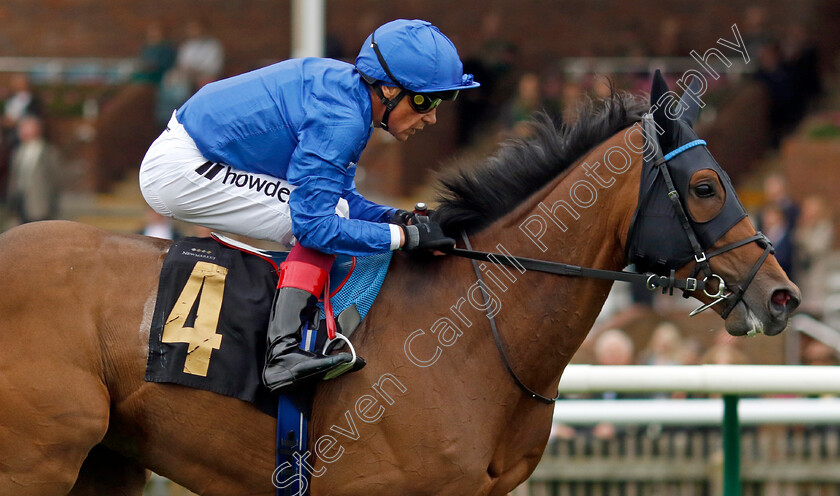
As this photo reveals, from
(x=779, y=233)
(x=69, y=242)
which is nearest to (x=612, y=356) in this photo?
(x=779, y=233)

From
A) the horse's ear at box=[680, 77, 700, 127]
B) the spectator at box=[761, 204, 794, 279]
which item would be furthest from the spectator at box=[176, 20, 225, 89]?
the horse's ear at box=[680, 77, 700, 127]

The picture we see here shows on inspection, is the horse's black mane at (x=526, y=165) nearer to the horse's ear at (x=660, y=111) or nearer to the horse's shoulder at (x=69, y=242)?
the horse's ear at (x=660, y=111)

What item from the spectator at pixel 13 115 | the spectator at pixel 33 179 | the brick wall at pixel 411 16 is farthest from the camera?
the brick wall at pixel 411 16

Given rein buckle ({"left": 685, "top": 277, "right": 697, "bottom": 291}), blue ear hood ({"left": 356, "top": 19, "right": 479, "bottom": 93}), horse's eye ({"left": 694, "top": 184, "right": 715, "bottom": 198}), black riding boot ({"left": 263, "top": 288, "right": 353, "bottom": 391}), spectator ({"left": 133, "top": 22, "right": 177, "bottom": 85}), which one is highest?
spectator ({"left": 133, "top": 22, "right": 177, "bottom": 85})

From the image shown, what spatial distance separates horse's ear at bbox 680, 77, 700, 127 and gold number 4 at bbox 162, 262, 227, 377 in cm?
168

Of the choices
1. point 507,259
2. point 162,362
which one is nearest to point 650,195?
point 507,259

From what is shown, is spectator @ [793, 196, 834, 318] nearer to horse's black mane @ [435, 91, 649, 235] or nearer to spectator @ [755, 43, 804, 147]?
spectator @ [755, 43, 804, 147]

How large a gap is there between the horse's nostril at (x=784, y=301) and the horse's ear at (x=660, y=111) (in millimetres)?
612

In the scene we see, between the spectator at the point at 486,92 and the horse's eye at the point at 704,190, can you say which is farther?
the spectator at the point at 486,92

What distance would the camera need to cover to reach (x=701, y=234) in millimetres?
3207

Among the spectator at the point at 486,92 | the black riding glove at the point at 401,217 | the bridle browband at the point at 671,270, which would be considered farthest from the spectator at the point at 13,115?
the bridle browband at the point at 671,270

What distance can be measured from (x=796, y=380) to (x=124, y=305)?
2.56m

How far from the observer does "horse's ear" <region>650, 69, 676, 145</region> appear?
3.26 m

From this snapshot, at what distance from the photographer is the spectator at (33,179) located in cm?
1007
